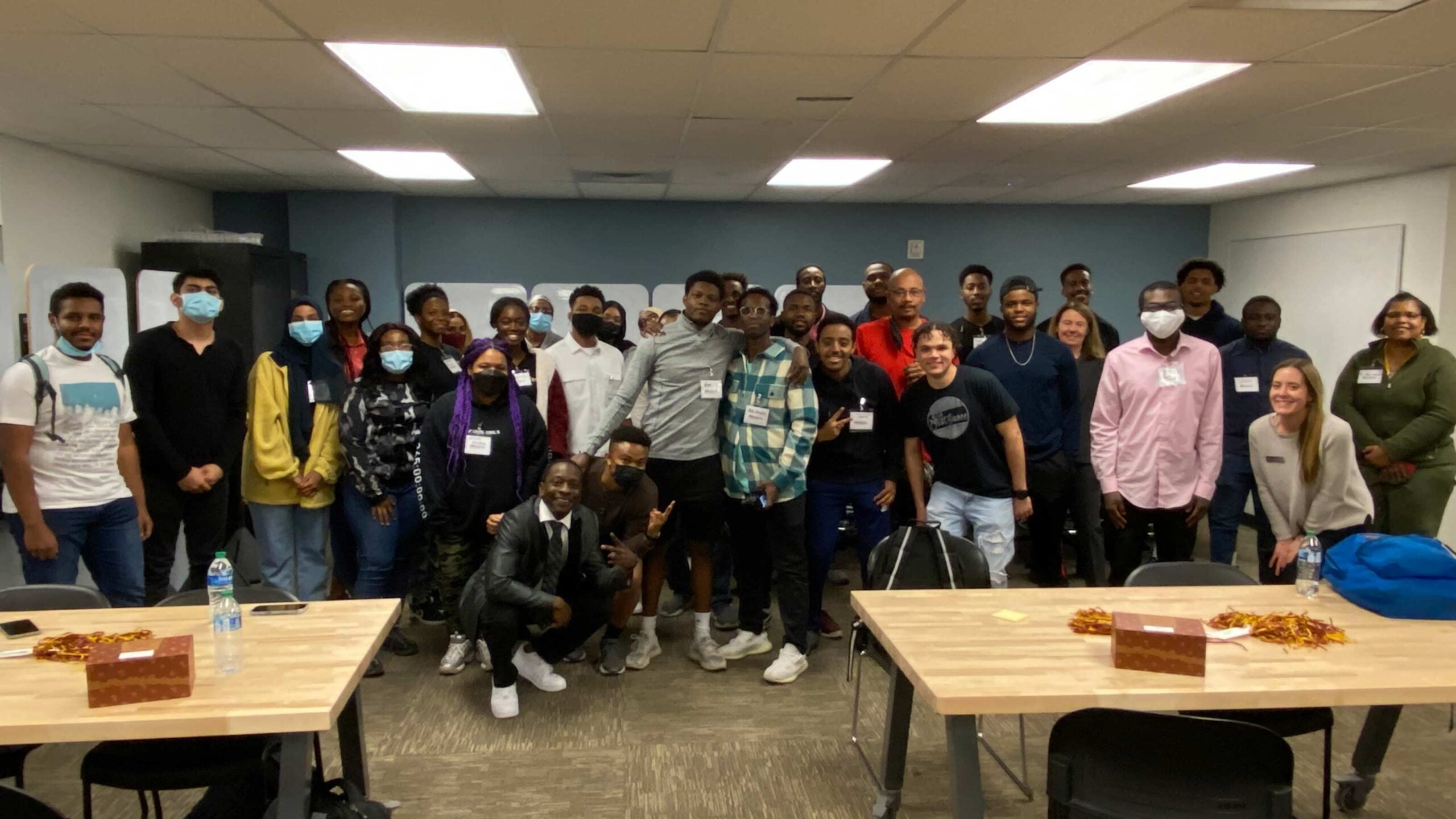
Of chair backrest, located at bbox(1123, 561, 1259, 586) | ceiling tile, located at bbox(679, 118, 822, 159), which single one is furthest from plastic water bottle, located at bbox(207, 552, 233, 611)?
ceiling tile, located at bbox(679, 118, 822, 159)

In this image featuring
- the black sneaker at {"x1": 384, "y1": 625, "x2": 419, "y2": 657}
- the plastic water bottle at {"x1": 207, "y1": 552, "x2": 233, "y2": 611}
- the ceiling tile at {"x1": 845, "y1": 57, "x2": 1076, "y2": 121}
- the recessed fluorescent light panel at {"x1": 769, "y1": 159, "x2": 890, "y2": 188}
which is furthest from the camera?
the recessed fluorescent light panel at {"x1": 769, "y1": 159, "x2": 890, "y2": 188}

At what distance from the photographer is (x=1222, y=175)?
621 centimetres

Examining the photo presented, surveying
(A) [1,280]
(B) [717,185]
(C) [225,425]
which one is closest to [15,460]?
(C) [225,425]

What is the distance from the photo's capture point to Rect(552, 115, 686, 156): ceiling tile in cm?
437

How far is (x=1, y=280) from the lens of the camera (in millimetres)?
4352

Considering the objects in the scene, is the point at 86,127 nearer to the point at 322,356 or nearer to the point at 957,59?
the point at 322,356

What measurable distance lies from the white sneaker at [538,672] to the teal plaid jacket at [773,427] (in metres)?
1.06

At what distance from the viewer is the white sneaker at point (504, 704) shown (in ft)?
10.8

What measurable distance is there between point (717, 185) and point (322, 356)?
3645 millimetres

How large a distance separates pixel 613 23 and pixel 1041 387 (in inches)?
91.7

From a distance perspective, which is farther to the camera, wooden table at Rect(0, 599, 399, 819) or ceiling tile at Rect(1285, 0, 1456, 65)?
ceiling tile at Rect(1285, 0, 1456, 65)

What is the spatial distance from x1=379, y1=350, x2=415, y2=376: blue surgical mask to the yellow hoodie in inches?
12.2

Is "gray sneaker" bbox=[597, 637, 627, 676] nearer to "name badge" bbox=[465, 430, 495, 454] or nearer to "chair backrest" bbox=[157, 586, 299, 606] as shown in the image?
"name badge" bbox=[465, 430, 495, 454]

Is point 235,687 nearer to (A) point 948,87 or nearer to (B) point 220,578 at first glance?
(B) point 220,578
